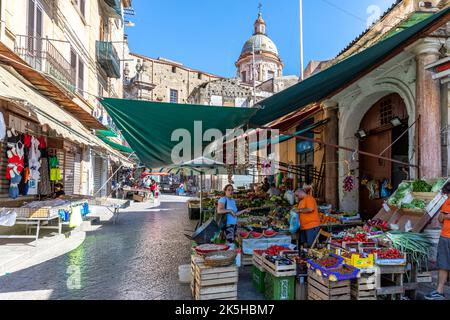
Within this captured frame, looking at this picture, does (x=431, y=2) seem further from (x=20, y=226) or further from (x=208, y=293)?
(x=20, y=226)

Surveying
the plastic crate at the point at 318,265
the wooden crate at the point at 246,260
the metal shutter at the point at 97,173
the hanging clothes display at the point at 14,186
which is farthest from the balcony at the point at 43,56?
the metal shutter at the point at 97,173

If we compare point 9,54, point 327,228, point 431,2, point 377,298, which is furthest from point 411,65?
point 9,54

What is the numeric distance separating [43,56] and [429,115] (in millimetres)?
11321

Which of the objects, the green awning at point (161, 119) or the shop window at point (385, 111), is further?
the shop window at point (385, 111)

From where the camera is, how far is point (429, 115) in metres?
→ 6.05

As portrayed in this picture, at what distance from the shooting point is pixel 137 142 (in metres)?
6.55

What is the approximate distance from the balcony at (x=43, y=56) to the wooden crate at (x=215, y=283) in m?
6.47

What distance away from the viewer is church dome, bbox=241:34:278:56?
4730cm

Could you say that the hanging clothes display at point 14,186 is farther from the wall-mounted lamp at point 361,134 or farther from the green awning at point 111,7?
the green awning at point 111,7

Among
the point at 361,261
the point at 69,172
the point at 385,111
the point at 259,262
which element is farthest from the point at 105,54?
the point at 361,261

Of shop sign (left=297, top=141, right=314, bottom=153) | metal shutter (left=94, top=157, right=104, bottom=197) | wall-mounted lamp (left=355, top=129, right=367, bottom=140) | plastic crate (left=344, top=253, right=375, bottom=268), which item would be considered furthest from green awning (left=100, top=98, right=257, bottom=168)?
metal shutter (left=94, top=157, right=104, bottom=197)

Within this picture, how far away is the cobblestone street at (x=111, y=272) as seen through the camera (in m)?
4.79

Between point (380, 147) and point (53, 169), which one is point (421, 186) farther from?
point (53, 169)

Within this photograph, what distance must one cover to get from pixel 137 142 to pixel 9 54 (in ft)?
12.1
